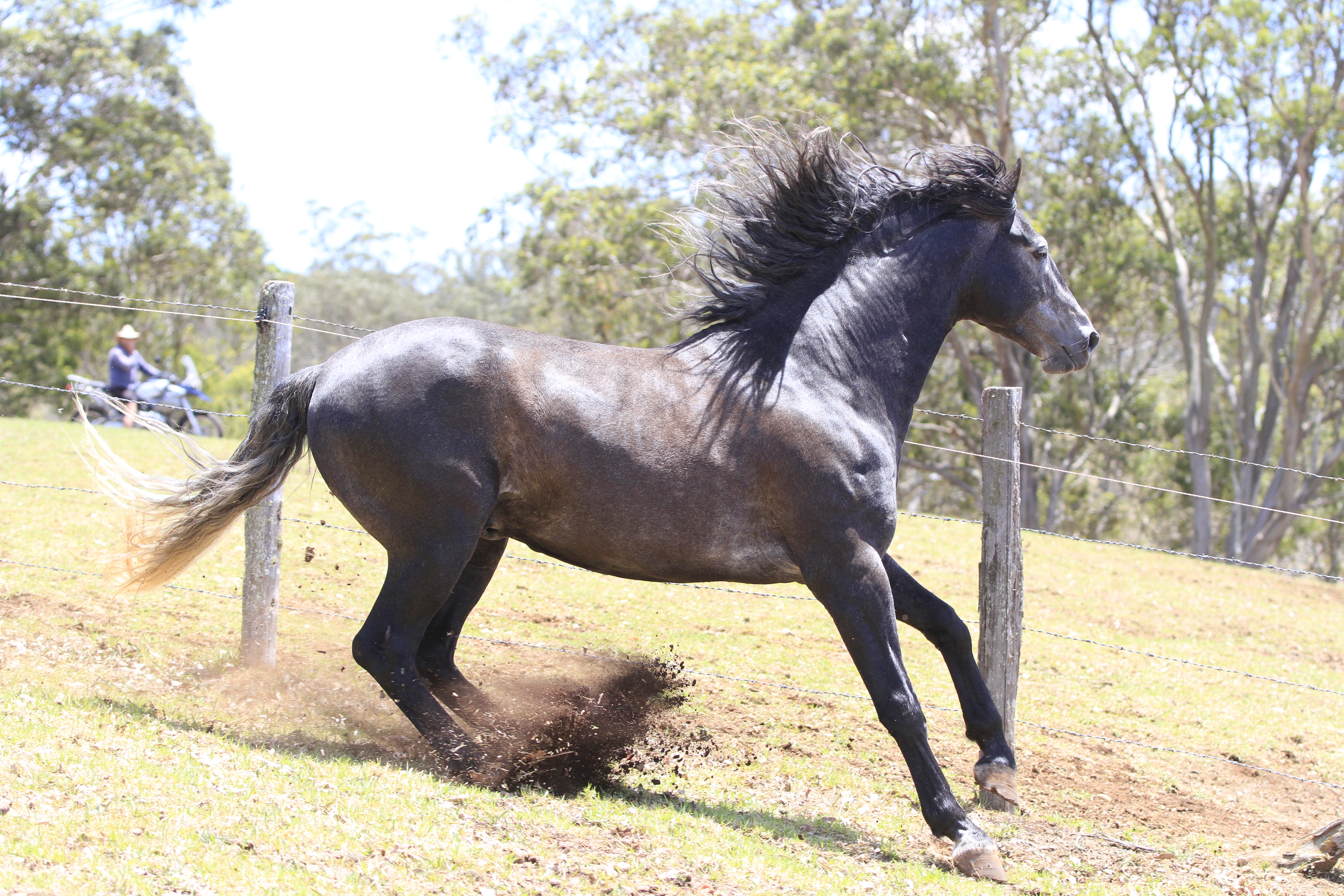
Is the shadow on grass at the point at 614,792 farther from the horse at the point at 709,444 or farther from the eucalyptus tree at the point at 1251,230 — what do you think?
the eucalyptus tree at the point at 1251,230

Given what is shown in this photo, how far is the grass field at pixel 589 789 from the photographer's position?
12.1 ft

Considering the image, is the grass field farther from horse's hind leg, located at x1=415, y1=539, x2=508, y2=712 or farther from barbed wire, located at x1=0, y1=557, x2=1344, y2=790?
horse's hind leg, located at x1=415, y1=539, x2=508, y2=712

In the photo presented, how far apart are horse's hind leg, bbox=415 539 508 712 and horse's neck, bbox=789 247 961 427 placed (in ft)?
5.72

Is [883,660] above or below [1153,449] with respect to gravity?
below

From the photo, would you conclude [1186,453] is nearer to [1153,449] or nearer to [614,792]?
[1153,449]

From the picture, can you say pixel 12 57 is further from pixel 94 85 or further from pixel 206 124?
pixel 206 124

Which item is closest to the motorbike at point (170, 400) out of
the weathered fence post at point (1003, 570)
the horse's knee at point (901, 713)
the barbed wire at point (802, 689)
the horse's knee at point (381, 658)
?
the barbed wire at point (802, 689)

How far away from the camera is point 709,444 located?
469cm

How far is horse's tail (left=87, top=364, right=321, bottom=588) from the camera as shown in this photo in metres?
5.06

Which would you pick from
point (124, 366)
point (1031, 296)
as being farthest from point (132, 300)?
point (124, 366)

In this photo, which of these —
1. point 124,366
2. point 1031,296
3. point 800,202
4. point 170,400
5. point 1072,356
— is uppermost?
point 800,202

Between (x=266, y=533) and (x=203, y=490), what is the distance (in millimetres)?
941

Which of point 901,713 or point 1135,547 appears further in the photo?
point 1135,547

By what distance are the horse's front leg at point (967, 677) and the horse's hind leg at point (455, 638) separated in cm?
188
